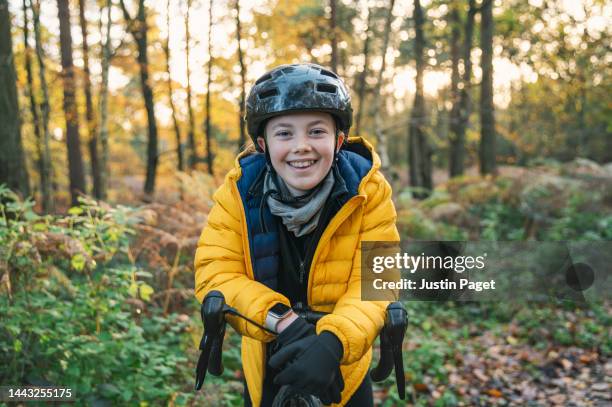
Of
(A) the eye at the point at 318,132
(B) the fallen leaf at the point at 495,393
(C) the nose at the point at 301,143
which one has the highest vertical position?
(A) the eye at the point at 318,132

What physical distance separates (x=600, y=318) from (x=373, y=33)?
14.8 m

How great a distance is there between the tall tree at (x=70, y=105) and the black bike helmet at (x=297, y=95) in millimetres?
10054

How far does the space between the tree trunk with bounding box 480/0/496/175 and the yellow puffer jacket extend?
1201 cm

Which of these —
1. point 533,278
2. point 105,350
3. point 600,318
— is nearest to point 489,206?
point 533,278

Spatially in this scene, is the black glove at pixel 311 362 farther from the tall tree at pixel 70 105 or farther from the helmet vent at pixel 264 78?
the tall tree at pixel 70 105

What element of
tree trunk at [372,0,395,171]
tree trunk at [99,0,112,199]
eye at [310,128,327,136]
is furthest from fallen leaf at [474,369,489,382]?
tree trunk at [99,0,112,199]

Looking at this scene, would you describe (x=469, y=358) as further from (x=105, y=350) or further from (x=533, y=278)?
(x=105, y=350)

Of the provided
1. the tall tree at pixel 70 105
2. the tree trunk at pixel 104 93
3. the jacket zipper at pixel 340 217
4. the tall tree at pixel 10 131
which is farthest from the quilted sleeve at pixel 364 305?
the tree trunk at pixel 104 93

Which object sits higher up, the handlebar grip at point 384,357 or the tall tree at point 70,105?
the tall tree at point 70,105

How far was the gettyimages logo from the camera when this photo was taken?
722cm

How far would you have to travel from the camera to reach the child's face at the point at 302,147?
228 cm

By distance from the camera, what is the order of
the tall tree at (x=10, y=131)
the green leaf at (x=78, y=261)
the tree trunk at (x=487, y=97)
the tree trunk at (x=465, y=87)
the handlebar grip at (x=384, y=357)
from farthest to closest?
the tree trunk at (x=465, y=87) → the tree trunk at (x=487, y=97) → the tall tree at (x=10, y=131) → the green leaf at (x=78, y=261) → the handlebar grip at (x=384, y=357)

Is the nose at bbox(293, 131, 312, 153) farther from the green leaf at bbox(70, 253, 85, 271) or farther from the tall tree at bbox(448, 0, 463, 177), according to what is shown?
the tall tree at bbox(448, 0, 463, 177)

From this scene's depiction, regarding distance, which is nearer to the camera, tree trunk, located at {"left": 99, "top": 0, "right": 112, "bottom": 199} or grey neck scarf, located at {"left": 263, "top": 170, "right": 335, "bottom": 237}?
grey neck scarf, located at {"left": 263, "top": 170, "right": 335, "bottom": 237}
